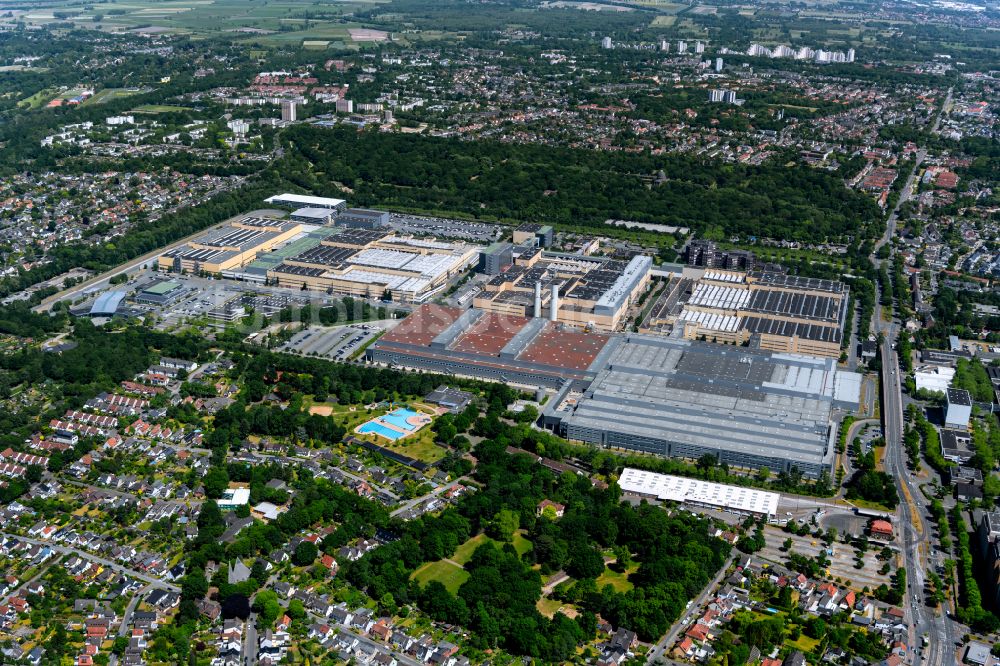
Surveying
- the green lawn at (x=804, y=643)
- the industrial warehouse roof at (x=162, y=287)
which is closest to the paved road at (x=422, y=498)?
the green lawn at (x=804, y=643)

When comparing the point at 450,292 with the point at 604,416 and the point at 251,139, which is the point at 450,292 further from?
the point at 251,139

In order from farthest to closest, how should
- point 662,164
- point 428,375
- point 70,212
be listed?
point 662,164, point 70,212, point 428,375

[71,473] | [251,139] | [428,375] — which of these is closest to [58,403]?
[71,473]

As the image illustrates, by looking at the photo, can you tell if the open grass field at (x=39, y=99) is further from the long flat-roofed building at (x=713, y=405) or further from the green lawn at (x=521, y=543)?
the green lawn at (x=521, y=543)

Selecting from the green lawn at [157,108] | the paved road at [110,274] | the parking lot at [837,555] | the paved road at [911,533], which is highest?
the green lawn at [157,108]

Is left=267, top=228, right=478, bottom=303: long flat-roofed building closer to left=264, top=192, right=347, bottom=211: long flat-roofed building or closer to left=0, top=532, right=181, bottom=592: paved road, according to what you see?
left=264, top=192, right=347, bottom=211: long flat-roofed building

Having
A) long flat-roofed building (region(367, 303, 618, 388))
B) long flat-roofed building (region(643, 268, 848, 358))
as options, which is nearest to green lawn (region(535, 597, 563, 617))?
long flat-roofed building (region(367, 303, 618, 388))
